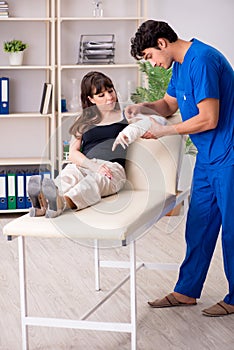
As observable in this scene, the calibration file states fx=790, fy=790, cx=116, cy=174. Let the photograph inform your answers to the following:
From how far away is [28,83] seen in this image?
5.13 m

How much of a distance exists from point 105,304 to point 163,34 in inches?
46.4

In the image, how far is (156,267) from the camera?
3502 millimetres

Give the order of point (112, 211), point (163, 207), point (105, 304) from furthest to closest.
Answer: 1. point (105, 304)
2. point (163, 207)
3. point (112, 211)

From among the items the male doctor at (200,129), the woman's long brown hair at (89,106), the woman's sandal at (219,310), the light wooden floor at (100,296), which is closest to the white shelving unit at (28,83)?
the light wooden floor at (100,296)

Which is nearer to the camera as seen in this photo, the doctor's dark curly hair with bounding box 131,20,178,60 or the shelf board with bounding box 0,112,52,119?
the doctor's dark curly hair with bounding box 131,20,178,60

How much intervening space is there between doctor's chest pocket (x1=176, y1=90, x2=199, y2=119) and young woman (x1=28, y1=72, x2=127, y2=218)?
23 cm

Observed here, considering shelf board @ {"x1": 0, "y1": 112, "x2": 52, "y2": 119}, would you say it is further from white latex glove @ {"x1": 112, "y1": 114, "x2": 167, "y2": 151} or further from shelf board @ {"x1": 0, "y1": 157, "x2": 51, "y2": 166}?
white latex glove @ {"x1": 112, "y1": 114, "x2": 167, "y2": 151}

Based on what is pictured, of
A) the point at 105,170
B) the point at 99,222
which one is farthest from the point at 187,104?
the point at 99,222

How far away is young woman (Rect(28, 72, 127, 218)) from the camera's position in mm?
3029

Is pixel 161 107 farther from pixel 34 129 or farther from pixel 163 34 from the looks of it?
pixel 34 129

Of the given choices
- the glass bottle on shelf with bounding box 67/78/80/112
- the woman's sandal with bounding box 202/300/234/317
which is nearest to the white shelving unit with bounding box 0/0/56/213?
the glass bottle on shelf with bounding box 67/78/80/112

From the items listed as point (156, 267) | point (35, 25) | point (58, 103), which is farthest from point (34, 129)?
point (156, 267)

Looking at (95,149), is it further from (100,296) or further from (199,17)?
(199,17)

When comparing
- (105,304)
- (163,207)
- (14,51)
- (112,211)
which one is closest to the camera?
(112,211)
